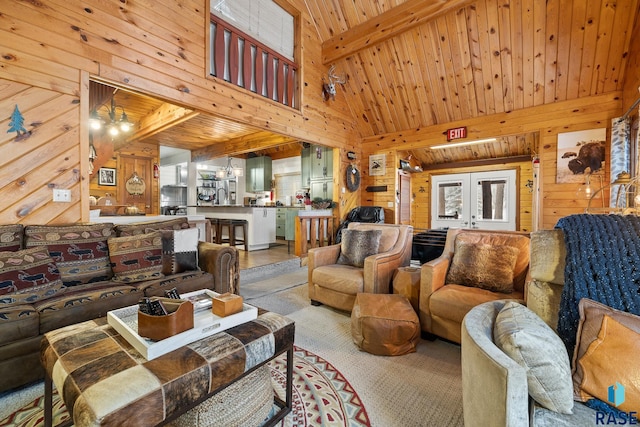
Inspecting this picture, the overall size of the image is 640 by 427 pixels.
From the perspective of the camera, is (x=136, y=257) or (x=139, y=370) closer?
(x=139, y=370)

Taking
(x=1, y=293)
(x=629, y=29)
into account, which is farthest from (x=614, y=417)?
(x=629, y=29)

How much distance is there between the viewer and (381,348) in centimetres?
200

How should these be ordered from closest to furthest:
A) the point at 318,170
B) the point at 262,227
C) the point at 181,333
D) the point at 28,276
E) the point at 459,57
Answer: the point at 181,333 → the point at 28,276 → the point at 459,57 → the point at 262,227 → the point at 318,170

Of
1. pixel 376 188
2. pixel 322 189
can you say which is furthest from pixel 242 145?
pixel 376 188

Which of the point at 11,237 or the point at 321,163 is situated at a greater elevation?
the point at 321,163

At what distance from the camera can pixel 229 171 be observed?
7.75 metres

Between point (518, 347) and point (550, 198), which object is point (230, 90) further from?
point (550, 198)

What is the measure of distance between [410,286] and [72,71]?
3.54 m

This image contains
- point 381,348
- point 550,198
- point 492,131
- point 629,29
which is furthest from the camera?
Result: point 492,131

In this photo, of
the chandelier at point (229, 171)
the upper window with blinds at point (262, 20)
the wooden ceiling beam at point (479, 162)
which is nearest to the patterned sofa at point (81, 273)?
the upper window with blinds at point (262, 20)

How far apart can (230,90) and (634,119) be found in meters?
5.08

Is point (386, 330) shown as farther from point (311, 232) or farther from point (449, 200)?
point (449, 200)

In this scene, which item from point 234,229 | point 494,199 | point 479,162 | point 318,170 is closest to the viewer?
point 234,229

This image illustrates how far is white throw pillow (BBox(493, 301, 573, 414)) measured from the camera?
2.95ft
